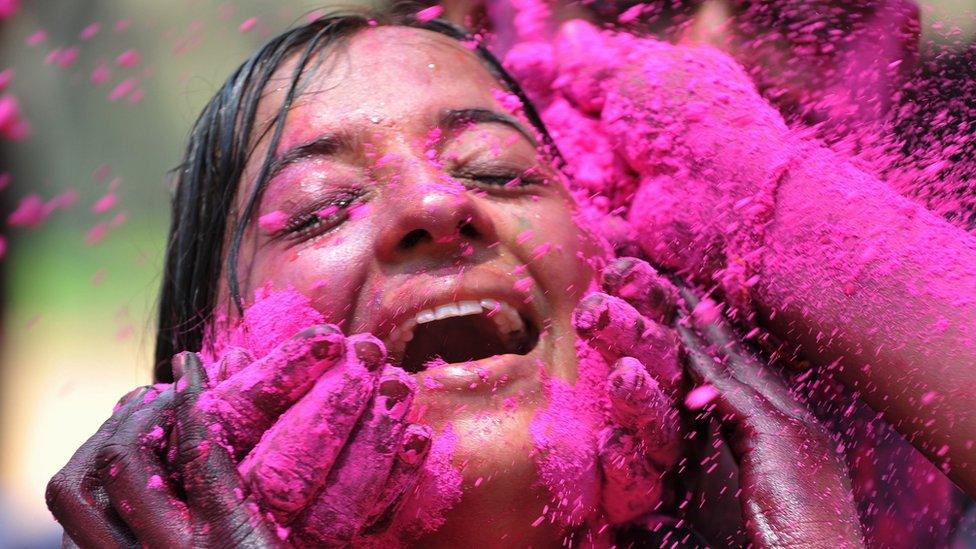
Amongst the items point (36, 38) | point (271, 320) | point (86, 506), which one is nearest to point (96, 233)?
point (36, 38)

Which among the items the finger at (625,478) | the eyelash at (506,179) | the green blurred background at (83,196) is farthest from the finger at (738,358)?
the green blurred background at (83,196)

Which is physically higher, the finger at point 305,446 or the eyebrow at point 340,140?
the eyebrow at point 340,140

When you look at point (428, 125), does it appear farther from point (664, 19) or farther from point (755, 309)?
point (664, 19)

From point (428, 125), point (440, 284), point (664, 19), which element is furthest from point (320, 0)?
point (440, 284)

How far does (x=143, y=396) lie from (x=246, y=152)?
0.59m

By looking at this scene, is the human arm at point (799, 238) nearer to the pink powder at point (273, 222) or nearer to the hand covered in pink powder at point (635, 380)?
the hand covered in pink powder at point (635, 380)

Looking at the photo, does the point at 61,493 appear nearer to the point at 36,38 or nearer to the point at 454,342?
the point at 454,342

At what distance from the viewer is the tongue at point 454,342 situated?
4.86 feet

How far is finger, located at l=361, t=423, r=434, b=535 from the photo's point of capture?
1.17 metres

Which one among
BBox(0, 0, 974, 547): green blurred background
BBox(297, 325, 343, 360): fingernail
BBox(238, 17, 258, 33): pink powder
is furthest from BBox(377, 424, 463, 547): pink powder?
BBox(238, 17, 258, 33): pink powder

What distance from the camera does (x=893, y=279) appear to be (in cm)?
137

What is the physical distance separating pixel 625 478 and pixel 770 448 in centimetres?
23

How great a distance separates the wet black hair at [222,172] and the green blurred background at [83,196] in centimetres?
99

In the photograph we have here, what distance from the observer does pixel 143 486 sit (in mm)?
1096
